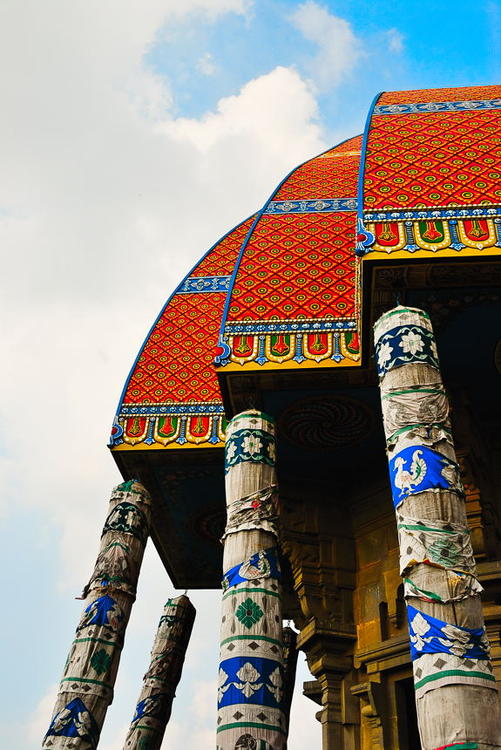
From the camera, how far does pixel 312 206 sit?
32.2 ft

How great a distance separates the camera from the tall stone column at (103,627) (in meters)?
6.91

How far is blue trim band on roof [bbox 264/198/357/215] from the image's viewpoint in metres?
9.73

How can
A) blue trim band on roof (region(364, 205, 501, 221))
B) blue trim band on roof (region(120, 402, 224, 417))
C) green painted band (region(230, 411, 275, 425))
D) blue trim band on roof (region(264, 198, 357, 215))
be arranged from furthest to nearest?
blue trim band on roof (region(264, 198, 357, 215)) → blue trim band on roof (region(120, 402, 224, 417)) → green painted band (region(230, 411, 275, 425)) → blue trim band on roof (region(364, 205, 501, 221))

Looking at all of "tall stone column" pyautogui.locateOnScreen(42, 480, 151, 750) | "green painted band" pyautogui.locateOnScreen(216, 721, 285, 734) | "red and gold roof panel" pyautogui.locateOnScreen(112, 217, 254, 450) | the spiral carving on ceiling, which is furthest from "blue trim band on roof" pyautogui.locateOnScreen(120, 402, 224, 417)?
"green painted band" pyautogui.locateOnScreen(216, 721, 285, 734)

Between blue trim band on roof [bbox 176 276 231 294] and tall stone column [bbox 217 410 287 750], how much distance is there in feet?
13.8

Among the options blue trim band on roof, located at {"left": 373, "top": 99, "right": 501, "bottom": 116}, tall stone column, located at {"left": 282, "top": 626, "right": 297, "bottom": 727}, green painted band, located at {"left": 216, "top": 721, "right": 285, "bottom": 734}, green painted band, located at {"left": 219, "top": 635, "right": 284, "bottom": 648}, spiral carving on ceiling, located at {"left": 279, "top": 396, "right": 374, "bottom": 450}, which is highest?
blue trim band on roof, located at {"left": 373, "top": 99, "right": 501, "bottom": 116}

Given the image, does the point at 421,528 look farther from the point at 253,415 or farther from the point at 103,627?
the point at 103,627

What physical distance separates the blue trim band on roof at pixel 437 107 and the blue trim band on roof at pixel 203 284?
370 cm

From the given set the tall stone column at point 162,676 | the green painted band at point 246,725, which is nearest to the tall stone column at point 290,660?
the tall stone column at point 162,676

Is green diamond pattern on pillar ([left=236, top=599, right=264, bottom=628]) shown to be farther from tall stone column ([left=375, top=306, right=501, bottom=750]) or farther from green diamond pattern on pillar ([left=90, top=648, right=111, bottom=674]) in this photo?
green diamond pattern on pillar ([left=90, top=648, right=111, bottom=674])

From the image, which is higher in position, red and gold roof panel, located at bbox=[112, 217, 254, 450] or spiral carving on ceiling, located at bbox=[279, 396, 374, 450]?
red and gold roof panel, located at bbox=[112, 217, 254, 450]

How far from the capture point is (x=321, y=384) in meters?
7.89

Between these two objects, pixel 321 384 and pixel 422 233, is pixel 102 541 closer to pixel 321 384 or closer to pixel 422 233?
pixel 321 384

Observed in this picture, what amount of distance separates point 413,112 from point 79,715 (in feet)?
24.6
